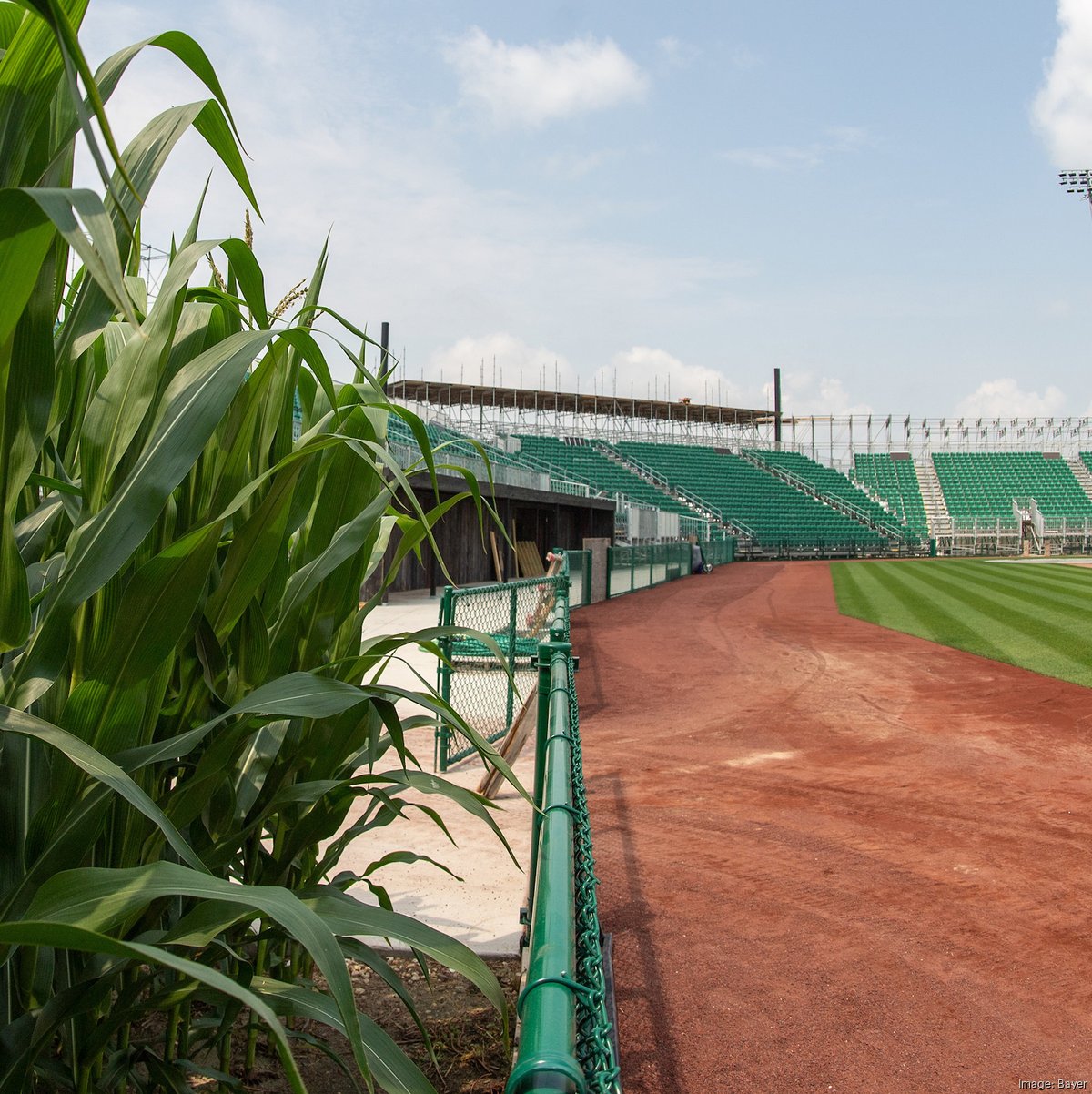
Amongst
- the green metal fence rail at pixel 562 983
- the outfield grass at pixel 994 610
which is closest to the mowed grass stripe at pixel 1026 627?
the outfield grass at pixel 994 610

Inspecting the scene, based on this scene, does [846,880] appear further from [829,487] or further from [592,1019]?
[829,487]

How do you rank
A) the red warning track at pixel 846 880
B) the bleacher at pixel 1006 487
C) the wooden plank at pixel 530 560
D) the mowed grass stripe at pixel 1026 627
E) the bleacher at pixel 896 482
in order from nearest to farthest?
the red warning track at pixel 846 880 → the mowed grass stripe at pixel 1026 627 → the wooden plank at pixel 530 560 → the bleacher at pixel 1006 487 → the bleacher at pixel 896 482

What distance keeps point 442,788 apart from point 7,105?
137cm

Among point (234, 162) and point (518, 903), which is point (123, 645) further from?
point (518, 903)

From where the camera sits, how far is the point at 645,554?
80.8 ft

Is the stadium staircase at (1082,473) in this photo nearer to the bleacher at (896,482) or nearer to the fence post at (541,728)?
the bleacher at (896,482)

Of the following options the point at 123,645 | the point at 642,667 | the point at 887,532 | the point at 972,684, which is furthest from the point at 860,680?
the point at 887,532

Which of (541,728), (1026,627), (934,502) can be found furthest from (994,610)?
(934,502)

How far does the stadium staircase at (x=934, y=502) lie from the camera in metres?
52.5

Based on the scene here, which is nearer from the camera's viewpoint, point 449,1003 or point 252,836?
point 252,836

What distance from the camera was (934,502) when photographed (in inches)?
2258

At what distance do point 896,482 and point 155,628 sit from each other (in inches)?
2507

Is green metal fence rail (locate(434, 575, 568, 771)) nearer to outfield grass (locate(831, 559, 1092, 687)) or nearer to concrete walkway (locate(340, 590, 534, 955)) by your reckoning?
concrete walkway (locate(340, 590, 534, 955))

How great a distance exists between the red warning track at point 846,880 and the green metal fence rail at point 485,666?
87 cm
